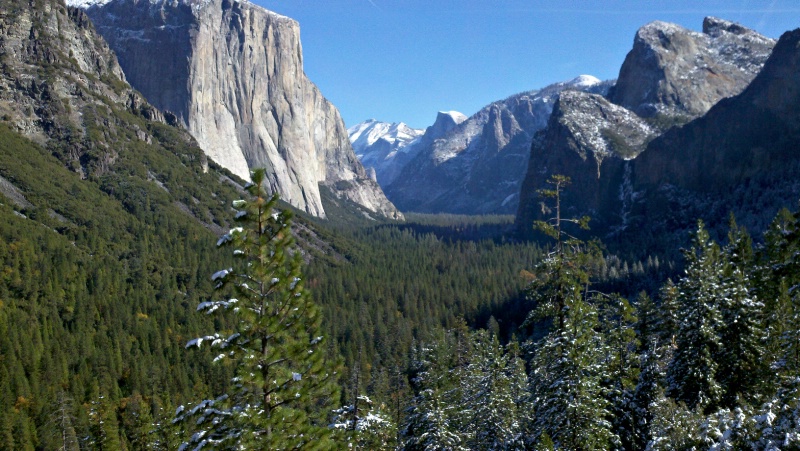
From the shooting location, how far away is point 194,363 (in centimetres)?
8775

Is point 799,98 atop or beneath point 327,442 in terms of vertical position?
atop

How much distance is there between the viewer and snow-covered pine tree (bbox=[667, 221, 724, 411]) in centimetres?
2689

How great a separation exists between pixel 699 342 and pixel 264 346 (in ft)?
72.2

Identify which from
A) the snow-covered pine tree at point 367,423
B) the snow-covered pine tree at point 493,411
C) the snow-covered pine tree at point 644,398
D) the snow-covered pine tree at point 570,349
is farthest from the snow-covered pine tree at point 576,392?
the snow-covered pine tree at point 367,423

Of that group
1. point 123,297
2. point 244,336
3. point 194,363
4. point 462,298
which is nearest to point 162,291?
point 123,297

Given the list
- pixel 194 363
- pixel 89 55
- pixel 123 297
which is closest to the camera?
pixel 194 363

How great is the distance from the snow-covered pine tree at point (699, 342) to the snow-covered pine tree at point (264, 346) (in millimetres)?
19440

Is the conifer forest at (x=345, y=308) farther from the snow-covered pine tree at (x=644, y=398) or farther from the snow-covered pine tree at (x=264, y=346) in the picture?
the snow-covered pine tree at (x=644, y=398)

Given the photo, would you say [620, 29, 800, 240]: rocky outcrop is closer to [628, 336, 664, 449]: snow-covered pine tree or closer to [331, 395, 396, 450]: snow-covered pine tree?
[628, 336, 664, 449]: snow-covered pine tree

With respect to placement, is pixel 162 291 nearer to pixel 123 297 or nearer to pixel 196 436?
A: pixel 123 297

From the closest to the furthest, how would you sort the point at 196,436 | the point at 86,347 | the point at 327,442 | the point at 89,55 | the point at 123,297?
the point at 196,436 < the point at 327,442 < the point at 86,347 < the point at 123,297 < the point at 89,55

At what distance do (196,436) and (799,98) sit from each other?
191 meters

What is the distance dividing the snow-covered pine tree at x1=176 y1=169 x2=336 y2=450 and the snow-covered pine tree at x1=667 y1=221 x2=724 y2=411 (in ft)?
63.8

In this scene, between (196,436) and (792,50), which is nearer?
(196,436)
